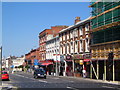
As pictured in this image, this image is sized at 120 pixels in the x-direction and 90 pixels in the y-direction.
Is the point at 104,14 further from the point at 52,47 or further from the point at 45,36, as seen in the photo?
the point at 45,36

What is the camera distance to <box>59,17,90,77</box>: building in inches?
1905

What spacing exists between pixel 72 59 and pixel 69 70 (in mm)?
4356

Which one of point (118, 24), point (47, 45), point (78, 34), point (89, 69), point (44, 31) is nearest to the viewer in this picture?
point (118, 24)

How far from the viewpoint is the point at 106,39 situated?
3919 cm

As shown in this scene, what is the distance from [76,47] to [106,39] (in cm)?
1527

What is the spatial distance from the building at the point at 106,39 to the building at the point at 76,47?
2.78 metres

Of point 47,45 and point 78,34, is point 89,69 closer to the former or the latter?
point 78,34

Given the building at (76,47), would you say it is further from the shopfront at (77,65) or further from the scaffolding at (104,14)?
the scaffolding at (104,14)

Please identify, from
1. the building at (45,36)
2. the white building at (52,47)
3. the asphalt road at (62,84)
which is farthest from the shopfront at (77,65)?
the building at (45,36)

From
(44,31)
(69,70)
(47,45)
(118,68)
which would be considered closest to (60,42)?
(69,70)

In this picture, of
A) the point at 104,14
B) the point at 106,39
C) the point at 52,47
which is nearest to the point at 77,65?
the point at 106,39

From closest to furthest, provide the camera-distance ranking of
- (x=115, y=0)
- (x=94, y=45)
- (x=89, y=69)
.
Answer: (x=115, y=0)
(x=94, y=45)
(x=89, y=69)

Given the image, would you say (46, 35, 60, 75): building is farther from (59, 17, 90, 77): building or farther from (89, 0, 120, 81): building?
Result: (89, 0, 120, 81): building

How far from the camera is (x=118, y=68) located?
37.4 m
